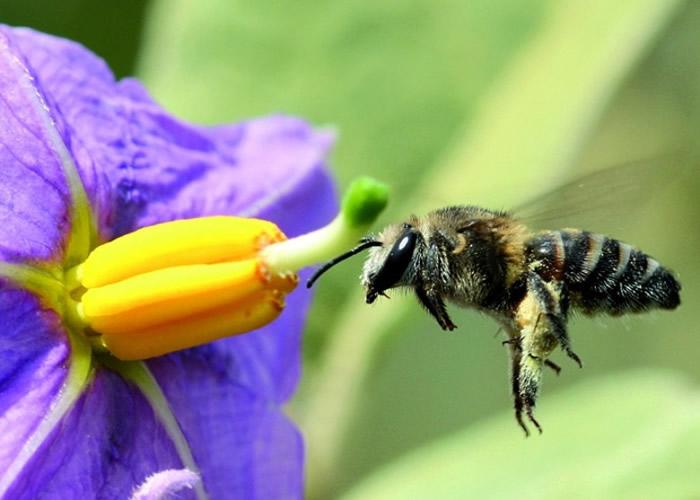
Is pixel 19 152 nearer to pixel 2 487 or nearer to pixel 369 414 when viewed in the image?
pixel 2 487

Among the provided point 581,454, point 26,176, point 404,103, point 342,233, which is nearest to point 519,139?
point 404,103

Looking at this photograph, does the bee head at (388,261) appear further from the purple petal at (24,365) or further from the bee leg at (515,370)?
the purple petal at (24,365)

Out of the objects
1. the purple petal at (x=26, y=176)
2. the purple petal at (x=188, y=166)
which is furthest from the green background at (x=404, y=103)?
the purple petal at (x=26, y=176)

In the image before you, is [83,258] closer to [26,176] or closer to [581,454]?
[26,176]

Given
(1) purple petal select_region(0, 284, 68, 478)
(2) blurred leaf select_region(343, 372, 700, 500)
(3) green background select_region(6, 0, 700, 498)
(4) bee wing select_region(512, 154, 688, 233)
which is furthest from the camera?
(3) green background select_region(6, 0, 700, 498)

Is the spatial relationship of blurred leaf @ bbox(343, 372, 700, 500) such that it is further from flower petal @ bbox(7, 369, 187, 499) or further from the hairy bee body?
flower petal @ bbox(7, 369, 187, 499)

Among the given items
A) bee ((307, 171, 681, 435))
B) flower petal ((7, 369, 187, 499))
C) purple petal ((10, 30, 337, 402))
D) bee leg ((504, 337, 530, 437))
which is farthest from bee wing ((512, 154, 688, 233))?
flower petal ((7, 369, 187, 499))

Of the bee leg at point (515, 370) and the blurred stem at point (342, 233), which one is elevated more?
the blurred stem at point (342, 233)
